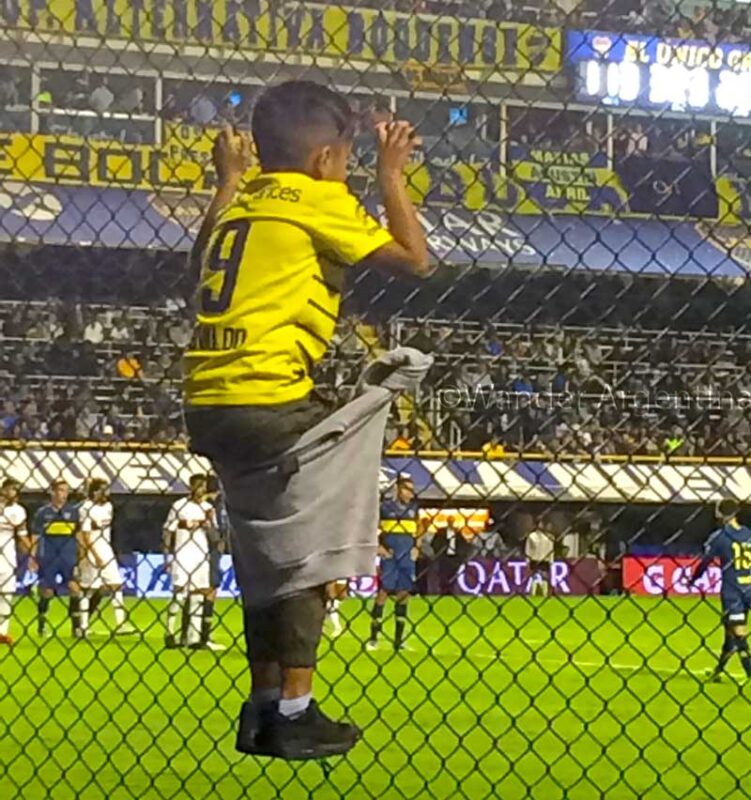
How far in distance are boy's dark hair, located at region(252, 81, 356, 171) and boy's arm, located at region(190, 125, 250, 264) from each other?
175 millimetres

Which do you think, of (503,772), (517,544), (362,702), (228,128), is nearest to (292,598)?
(228,128)

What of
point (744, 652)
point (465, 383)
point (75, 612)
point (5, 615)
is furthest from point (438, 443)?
point (744, 652)

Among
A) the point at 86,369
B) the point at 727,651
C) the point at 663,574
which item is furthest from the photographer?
the point at 663,574

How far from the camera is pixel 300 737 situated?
489cm

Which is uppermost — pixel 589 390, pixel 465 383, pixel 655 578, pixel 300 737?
pixel 300 737

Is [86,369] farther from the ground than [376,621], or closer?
farther from the ground

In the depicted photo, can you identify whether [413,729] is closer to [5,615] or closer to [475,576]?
[5,615]

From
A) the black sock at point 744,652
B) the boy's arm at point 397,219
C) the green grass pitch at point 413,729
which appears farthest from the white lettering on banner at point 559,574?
the boy's arm at point 397,219

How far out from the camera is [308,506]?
4797 millimetres

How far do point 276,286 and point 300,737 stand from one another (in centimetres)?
128

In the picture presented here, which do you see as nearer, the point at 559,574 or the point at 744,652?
the point at 744,652

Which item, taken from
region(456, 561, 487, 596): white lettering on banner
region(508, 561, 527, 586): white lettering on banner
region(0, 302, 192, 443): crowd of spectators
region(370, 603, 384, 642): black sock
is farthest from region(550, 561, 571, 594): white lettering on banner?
region(370, 603, 384, 642): black sock

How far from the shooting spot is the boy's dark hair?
4848 millimetres

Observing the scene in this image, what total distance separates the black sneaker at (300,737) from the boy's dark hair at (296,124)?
5.11 ft
